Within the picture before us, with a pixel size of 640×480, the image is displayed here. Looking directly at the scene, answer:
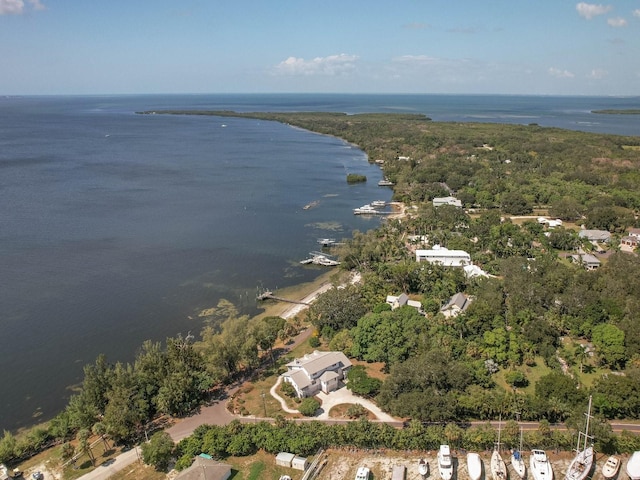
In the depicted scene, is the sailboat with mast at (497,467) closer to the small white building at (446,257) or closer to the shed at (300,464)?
the shed at (300,464)

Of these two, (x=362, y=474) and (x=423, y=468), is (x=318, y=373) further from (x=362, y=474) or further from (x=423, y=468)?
(x=423, y=468)

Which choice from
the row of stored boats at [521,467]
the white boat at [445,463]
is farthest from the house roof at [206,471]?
the white boat at [445,463]

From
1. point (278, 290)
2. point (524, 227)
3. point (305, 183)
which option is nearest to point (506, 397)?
point (278, 290)

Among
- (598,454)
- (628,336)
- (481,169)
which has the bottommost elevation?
(598,454)

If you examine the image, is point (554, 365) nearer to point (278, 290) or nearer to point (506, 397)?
point (506, 397)

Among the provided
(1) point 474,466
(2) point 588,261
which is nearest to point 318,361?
(1) point 474,466

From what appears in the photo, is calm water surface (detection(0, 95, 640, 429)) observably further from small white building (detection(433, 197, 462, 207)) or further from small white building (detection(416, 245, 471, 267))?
small white building (detection(433, 197, 462, 207))
